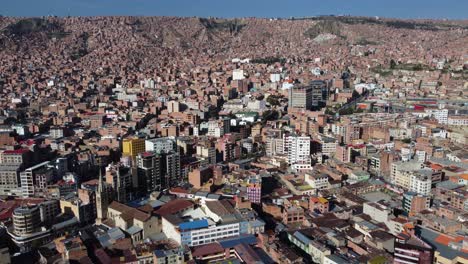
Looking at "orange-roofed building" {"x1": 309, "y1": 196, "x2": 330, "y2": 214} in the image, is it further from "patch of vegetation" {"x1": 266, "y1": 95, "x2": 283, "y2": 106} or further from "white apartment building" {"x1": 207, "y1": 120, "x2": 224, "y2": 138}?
"patch of vegetation" {"x1": 266, "y1": 95, "x2": 283, "y2": 106}

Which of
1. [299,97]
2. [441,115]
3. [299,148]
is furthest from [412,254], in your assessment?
[299,97]

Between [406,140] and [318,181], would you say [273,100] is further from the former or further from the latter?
[318,181]

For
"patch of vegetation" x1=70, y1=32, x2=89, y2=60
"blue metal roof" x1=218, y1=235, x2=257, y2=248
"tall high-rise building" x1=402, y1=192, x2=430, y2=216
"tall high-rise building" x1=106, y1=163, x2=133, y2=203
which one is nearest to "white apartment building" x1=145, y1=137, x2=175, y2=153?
"tall high-rise building" x1=106, y1=163, x2=133, y2=203

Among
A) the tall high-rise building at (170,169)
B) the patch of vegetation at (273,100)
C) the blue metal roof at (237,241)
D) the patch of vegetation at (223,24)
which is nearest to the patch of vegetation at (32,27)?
the patch of vegetation at (223,24)

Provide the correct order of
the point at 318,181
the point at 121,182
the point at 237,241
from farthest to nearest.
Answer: the point at 318,181, the point at 121,182, the point at 237,241

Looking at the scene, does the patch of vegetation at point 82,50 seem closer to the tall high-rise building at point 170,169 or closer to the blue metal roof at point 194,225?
the tall high-rise building at point 170,169

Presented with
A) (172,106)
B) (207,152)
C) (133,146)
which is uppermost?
(172,106)
